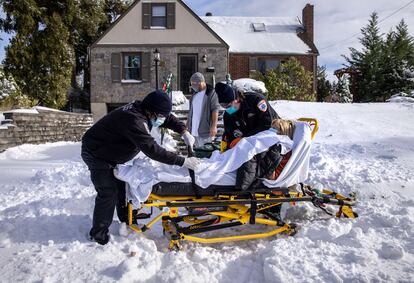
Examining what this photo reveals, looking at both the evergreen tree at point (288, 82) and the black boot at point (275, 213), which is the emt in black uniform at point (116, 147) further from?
the evergreen tree at point (288, 82)

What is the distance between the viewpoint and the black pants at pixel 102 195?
11.2 ft

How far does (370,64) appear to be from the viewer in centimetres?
2362

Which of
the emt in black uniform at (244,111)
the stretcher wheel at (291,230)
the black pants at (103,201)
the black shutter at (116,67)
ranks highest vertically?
the black shutter at (116,67)

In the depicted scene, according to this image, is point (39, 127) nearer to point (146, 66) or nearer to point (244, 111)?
point (244, 111)

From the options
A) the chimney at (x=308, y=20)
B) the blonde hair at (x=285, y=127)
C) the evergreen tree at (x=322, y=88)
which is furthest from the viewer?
the evergreen tree at (x=322, y=88)

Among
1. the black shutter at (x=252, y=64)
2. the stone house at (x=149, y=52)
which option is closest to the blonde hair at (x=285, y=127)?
the stone house at (x=149, y=52)

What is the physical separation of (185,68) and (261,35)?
18.5 feet

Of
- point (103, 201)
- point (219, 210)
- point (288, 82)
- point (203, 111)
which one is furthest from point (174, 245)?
point (288, 82)

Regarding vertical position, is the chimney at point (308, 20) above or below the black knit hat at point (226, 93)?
above

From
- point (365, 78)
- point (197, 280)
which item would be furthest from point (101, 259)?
point (365, 78)

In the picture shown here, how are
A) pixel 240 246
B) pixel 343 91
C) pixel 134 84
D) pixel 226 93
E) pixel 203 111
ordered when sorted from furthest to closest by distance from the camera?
pixel 343 91, pixel 134 84, pixel 203 111, pixel 226 93, pixel 240 246

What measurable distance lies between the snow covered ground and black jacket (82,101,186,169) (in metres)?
0.74

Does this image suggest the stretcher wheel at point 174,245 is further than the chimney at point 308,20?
No

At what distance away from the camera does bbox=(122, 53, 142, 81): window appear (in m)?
17.8
